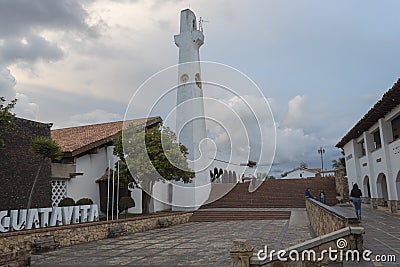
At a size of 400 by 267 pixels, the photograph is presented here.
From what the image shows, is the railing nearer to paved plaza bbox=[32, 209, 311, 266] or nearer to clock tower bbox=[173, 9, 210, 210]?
paved plaza bbox=[32, 209, 311, 266]

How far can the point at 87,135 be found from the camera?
2030 cm

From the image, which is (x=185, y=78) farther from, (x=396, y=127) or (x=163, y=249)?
(x=163, y=249)

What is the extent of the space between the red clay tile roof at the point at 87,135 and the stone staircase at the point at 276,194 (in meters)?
7.21

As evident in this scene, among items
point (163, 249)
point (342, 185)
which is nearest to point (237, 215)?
point (342, 185)

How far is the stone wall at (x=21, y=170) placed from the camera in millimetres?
12547

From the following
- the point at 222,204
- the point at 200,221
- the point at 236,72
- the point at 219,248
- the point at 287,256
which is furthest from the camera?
the point at 222,204

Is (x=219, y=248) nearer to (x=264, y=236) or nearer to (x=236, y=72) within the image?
(x=264, y=236)

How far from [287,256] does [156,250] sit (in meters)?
5.90

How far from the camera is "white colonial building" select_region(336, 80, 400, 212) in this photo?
14.7m

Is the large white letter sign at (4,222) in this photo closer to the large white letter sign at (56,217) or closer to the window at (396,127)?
the large white letter sign at (56,217)

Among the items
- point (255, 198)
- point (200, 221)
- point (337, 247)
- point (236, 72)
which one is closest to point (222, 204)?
point (255, 198)

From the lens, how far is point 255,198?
83.9 ft

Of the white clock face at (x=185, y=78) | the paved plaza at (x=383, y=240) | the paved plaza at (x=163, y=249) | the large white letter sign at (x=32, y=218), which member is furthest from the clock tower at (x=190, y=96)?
the paved plaza at (x=383, y=240)

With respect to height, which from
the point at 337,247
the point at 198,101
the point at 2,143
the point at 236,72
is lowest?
the point at 337,247
